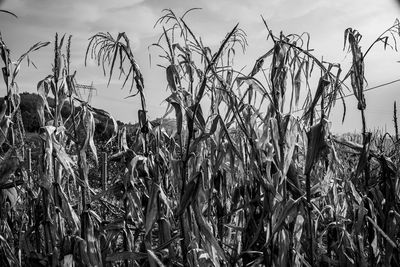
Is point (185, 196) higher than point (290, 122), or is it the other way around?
point (290, 122)

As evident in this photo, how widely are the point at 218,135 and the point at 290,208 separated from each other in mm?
316

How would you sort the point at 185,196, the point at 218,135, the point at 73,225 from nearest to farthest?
the point at 185,196 → the point at 218,135 → the point at 73,225

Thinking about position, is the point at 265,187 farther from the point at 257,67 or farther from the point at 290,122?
the point at 257,67

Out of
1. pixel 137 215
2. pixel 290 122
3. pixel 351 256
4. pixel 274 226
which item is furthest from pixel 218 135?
pixel 351 256

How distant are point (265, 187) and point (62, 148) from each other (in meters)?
0.66

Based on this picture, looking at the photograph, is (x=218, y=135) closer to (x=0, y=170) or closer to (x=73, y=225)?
(x=73, y=225)

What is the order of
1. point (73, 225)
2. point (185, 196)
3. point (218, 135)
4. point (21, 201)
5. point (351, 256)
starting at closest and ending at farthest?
1. point (185, 196)
2. point (218, 135)
3. point (73, 225)
4. point (351, 256)
5. point (21, 201)

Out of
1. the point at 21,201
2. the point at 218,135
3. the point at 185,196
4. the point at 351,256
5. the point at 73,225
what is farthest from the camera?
the point at 21,201

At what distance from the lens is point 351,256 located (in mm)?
1698

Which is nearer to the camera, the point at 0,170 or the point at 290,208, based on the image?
the point at 290,208

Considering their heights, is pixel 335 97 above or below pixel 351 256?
above

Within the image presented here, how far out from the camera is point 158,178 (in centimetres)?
148

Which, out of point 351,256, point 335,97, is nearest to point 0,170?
point 335,97

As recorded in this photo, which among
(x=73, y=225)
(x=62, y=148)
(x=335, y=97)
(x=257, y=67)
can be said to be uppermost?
(x=257, y=67)
